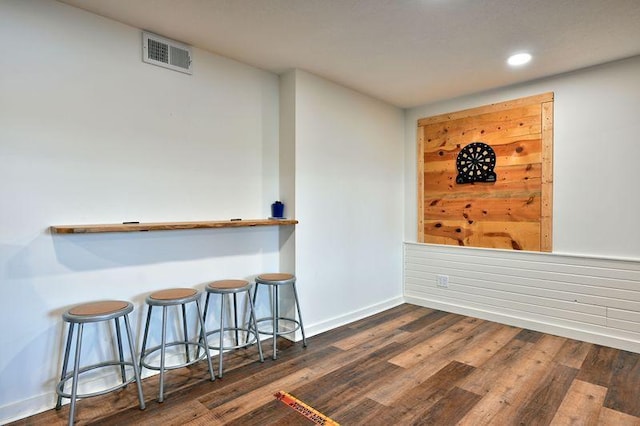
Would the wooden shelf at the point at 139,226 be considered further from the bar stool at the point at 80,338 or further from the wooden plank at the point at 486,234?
the wooden plank at the point at 486,234

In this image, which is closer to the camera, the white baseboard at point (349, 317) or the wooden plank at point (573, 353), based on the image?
the wooden plank at point (573, 353)

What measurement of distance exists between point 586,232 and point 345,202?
219 centimetres

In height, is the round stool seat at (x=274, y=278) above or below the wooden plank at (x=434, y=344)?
above

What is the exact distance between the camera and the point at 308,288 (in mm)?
3312

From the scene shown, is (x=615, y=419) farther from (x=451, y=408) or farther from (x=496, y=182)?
(x=496, y=182)

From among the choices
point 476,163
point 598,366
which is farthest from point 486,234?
point 598,366

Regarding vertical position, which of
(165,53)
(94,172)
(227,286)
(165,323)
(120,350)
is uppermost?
(165,53)

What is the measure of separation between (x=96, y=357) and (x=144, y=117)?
5.31 ft

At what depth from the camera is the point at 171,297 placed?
7.65 ft

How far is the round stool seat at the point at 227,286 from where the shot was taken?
2592 mm

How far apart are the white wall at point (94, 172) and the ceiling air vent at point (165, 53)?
0.18 ft

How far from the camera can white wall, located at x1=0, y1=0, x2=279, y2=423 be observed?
2.03 metres

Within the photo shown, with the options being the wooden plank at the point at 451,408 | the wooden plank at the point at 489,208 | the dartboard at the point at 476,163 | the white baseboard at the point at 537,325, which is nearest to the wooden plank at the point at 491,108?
the dartboard at the point at 476,163

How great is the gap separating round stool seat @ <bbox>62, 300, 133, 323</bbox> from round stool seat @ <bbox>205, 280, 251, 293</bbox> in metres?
0.60
